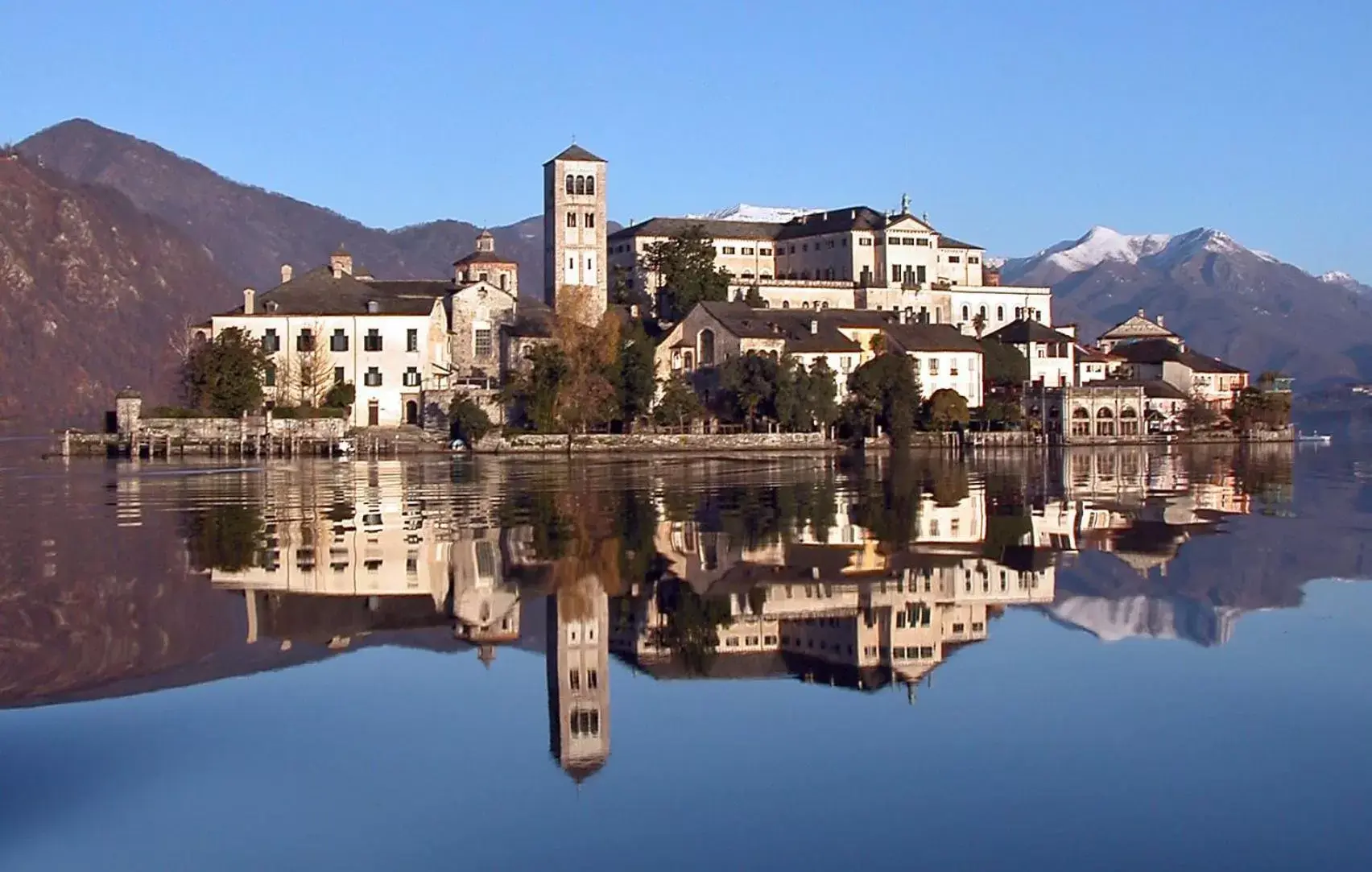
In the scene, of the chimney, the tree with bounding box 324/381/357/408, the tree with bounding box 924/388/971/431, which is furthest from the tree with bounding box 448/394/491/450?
the tree with bounding box 924/388/971/431

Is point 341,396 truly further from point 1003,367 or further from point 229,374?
point 1003,367

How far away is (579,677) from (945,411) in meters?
72.3

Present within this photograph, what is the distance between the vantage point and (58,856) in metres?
11.5

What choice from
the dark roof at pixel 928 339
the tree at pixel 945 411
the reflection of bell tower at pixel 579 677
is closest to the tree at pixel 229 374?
the tree at pixel 945 411

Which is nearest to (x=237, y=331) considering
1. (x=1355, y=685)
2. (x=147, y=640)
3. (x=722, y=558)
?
(x=722, y=558)

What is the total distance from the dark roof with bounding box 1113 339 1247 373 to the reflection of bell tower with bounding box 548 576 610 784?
292 feet

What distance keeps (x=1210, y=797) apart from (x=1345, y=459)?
68.7 m

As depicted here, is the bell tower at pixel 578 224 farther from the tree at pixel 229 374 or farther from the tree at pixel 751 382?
the tree at pixel 229 374

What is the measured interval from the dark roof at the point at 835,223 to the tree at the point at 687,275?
9944 mm

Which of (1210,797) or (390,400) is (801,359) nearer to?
(390,400)

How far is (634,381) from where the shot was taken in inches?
3233

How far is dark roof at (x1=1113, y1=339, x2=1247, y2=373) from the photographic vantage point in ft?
354

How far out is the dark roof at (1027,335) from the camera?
101750mm

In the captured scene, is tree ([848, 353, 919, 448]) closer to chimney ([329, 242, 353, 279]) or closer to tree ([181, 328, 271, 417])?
tree ([181, 328, 271, 417])
